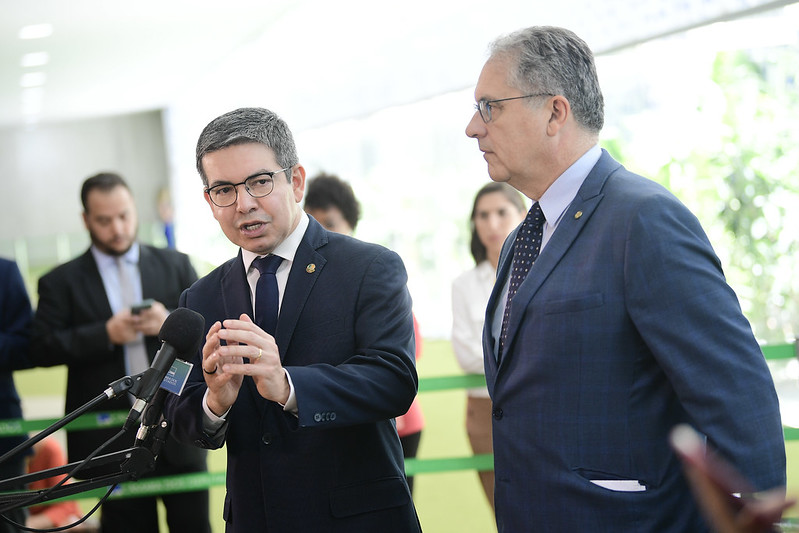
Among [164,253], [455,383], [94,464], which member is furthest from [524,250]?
[164,253]

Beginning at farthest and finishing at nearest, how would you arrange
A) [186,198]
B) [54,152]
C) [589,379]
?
[54,152], [186,198], [589,379]

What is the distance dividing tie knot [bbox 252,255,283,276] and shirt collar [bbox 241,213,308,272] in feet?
0.05

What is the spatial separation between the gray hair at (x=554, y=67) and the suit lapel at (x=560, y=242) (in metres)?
0.18

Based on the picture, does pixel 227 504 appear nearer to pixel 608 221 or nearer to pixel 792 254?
pixel 608 221

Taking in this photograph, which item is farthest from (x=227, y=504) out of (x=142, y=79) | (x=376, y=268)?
(x=142, y=79)

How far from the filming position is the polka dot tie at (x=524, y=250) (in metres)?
1.99

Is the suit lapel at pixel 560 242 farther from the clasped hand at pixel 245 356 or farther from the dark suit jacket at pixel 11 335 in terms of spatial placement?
the dark suit jacket at pixel 11 335

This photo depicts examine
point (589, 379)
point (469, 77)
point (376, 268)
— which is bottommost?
point (589, 379)

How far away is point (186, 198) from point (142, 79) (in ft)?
9.70

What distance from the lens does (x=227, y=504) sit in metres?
2.26

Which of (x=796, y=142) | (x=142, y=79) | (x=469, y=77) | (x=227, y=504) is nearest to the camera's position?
(x=227, y=504)

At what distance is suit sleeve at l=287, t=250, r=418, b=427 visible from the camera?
197cm

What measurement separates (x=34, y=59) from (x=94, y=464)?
11.6m

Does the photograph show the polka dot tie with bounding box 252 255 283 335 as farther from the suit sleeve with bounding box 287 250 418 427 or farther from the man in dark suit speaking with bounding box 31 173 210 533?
the man in dark suit speaking with bounding box 31 173 210 533
